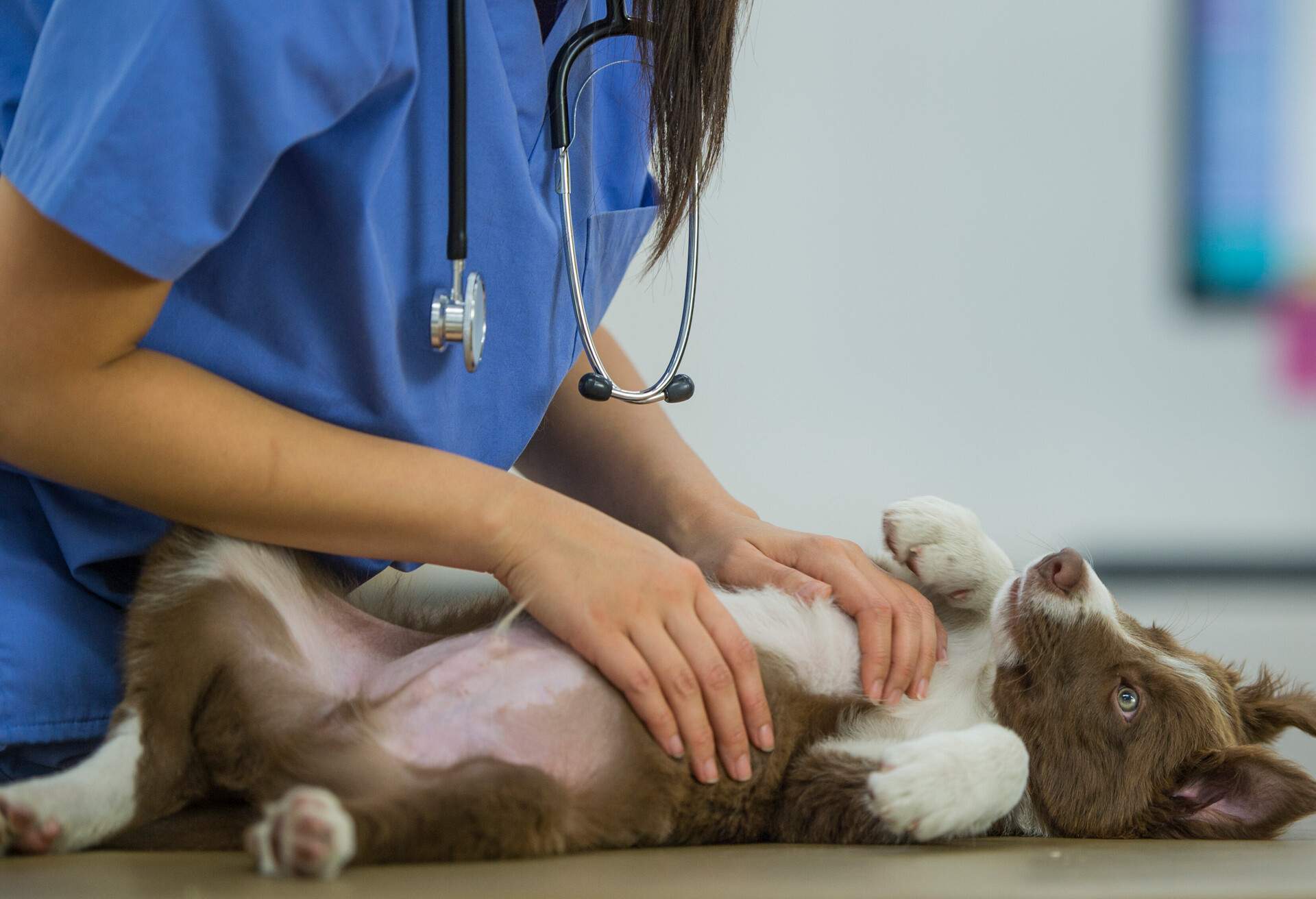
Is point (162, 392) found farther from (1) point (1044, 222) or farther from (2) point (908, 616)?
(1) point (1044, 222)

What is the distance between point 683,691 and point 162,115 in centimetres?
60

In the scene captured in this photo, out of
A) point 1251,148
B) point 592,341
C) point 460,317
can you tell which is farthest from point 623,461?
point 1251,148

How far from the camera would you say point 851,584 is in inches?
44.3

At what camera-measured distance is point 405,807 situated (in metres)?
0.82

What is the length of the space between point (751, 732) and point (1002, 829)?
11.8 inches

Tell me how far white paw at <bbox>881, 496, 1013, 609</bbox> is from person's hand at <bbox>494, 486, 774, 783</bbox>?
0.36m

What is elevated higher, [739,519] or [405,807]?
[739,519]

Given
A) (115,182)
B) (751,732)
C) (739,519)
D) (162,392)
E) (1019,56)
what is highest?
(1019,56)

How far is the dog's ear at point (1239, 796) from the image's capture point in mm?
1048

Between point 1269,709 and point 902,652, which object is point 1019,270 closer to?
point 1269,709

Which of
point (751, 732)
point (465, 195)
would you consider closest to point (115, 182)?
point (465, 195)

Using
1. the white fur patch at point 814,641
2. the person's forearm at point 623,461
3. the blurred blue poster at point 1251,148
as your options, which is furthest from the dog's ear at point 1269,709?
the blurred blue poster at point 1251,148

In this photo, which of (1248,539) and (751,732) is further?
(1248,539)

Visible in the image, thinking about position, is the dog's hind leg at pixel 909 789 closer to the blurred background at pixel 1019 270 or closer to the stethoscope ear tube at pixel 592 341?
the stethoscope ear tube at pixel 592 341
